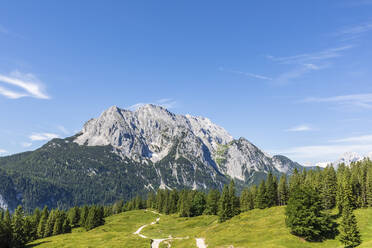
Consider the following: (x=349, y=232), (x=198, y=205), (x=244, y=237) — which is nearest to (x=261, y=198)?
(x=198, y=205)

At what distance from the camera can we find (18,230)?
87.8 m

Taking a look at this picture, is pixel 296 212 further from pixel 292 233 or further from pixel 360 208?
pixel 360 208

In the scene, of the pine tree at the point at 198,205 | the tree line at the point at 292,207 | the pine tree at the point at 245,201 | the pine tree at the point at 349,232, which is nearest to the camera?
the pine tree at the point at 349,232

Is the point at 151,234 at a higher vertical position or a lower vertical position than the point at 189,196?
lower

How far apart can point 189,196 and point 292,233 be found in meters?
79.6

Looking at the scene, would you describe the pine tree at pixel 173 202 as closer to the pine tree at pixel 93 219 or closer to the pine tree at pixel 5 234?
the pine tree at pixel 93 219

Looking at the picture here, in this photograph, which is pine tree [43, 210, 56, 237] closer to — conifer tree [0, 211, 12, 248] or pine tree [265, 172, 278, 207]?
conifer tree [0, 211, 12, 248]

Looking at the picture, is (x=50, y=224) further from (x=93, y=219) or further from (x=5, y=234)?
(x=5, y=234)

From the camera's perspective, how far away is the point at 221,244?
64.2m

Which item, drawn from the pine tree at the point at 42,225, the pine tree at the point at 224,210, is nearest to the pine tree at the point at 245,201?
the pine tree at the point at 224,210

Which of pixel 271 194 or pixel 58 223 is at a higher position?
pixel 271 194

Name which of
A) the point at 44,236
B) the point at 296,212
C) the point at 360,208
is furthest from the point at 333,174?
the point at 44,236

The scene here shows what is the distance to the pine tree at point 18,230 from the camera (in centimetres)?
8519

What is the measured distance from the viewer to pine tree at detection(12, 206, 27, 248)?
85.2 meters
